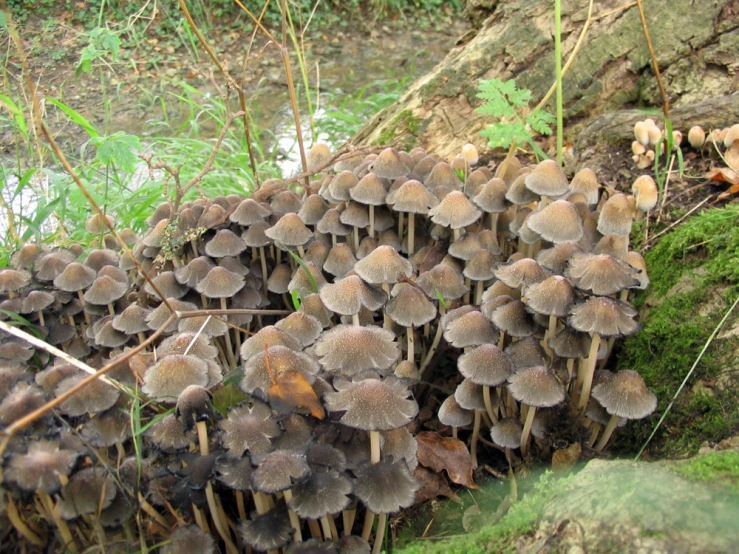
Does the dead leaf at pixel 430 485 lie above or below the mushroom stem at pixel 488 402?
below

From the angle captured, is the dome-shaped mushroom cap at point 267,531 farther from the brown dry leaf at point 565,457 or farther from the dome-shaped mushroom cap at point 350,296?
the brown dry leaf at point 565,457

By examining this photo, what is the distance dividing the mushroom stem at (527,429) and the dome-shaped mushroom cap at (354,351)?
0.54m

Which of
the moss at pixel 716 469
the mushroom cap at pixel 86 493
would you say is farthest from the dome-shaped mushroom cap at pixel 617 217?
the mushroom cap at pixel 86 493

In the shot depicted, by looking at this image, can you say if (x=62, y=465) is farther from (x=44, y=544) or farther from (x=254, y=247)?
Result: (x=254, y=247)

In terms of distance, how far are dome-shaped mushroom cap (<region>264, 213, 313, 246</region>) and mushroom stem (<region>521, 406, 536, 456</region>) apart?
121cm

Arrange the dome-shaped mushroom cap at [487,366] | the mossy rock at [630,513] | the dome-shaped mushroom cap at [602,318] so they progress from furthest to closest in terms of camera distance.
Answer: the dome-shaped mushroom cap at [487,366] < the dome-shaped mushroom cap at [602,318] < the mossy rock at [630,513]

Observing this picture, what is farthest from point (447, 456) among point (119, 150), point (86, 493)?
point (119, 150)

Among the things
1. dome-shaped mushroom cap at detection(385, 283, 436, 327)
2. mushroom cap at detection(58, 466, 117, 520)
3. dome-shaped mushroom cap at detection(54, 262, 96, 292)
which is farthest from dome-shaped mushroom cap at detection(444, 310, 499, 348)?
dome-shaped mushroom cap at detection(54, 262, 96, 292)

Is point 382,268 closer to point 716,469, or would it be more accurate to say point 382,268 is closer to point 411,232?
point 411,232

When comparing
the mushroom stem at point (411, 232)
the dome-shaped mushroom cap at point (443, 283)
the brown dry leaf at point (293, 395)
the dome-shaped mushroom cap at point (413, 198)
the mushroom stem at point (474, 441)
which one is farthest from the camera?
the mushroom stem at point (411, 232)

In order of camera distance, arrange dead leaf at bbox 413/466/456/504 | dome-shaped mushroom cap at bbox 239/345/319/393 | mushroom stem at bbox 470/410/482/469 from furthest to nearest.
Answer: mushroom stem at bbox 470/410/482/469 → dead leaf at bbox 413/466/456/504 → dome-shaped mushroom cap at bbox 239/345/319/393

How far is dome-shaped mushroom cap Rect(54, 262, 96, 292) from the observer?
278 centimetres

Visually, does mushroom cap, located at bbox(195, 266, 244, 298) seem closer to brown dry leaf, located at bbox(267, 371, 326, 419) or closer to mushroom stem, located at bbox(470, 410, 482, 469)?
brown dry leaf, located at bbox(267, 371, 326, 419)

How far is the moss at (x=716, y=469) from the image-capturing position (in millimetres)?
1475
